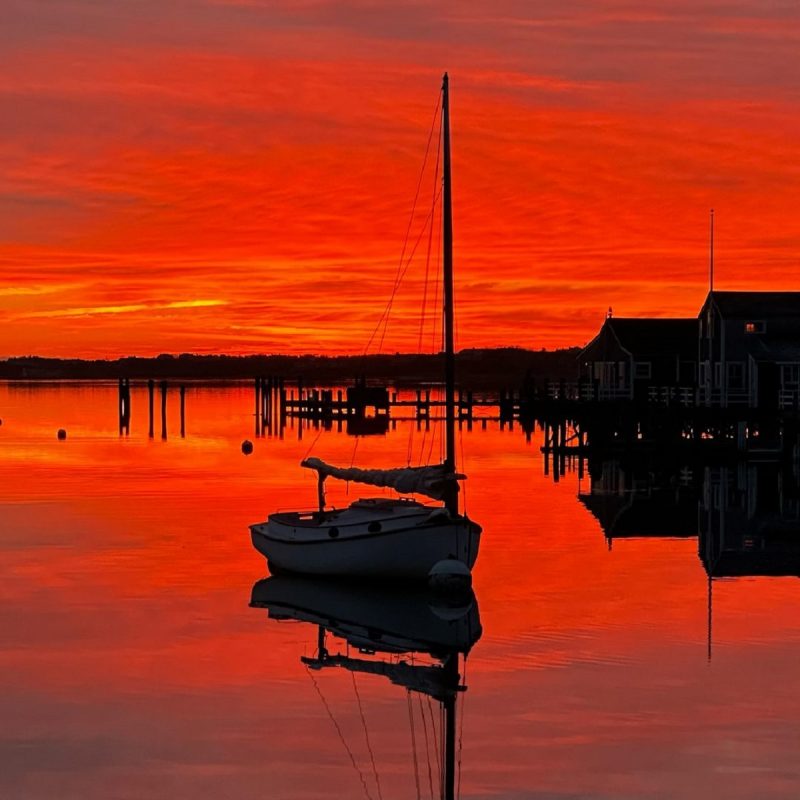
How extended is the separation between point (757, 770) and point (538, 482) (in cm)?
4527

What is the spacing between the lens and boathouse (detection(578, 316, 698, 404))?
314ft

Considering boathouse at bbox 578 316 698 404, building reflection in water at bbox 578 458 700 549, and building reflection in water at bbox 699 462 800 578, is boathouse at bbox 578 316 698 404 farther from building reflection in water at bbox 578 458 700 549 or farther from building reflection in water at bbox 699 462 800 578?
building reflection in water at bbox 699 462 800 578

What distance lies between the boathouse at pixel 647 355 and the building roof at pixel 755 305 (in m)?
10.8

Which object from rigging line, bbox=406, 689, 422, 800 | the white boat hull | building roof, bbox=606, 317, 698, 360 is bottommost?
rigging line, bbox=406, 689, 422, 800

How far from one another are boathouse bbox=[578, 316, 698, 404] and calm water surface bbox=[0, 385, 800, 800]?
4747 cm

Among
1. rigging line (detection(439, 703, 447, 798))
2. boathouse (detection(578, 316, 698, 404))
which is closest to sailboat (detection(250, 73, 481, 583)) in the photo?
rigging line (detection(439, 703, 447, 798))

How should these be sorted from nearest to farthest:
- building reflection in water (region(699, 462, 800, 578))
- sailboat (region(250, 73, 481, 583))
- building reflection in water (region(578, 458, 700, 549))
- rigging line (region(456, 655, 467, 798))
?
rigging line (region(456, 655, 467, 798)), sailboat (region(250, 73, 481, 583)), building reflection in water (region(699, 462, 800, 578)), building reflection in water (region(578, 458, 700, 549))

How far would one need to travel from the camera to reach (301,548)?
1423 inches

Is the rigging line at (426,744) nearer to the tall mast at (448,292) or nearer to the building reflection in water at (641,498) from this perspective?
the tall mast at (448,292)

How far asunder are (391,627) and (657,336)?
6895 cm

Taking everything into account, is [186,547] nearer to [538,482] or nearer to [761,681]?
[761,681]

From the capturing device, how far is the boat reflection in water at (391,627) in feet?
85.5

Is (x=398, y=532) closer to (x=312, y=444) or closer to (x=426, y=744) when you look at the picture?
(x=426, y=744)

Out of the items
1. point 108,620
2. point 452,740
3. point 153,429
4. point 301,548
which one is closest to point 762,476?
point 301,548
